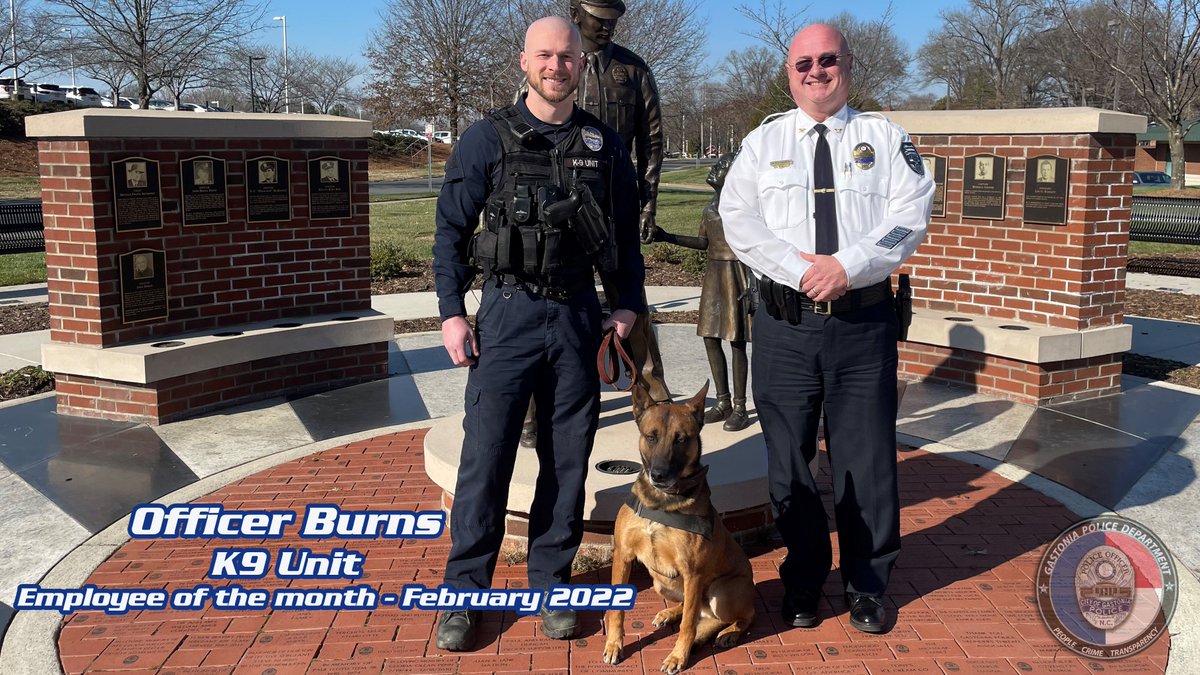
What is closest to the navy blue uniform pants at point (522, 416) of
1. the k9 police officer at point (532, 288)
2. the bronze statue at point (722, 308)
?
the k9 police officer at point (532, 288)

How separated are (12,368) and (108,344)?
1.87 meters

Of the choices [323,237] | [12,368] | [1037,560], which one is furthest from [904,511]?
[12,368]

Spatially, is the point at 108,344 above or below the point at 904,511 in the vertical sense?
above

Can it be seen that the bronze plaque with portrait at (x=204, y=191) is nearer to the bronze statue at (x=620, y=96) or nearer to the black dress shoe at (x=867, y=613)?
the bronze statue at (x=620, y=96)

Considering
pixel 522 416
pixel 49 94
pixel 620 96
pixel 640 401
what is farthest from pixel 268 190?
pixel 49 94

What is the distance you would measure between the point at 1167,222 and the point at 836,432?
15.2 metres

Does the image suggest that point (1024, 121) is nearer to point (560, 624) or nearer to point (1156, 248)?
point (560, 624)

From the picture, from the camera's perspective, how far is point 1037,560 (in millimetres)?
4598

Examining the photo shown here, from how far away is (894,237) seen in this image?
371 cm

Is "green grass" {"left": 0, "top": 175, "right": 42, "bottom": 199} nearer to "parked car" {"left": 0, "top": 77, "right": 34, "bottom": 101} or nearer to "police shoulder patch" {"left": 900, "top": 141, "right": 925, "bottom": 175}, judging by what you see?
"parked car" {"left": 0, "top": 77, "right": 34, "bottom": 101}

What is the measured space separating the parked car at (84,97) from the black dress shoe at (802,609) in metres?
55.3

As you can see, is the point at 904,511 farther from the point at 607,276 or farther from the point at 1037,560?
the point at 607,276

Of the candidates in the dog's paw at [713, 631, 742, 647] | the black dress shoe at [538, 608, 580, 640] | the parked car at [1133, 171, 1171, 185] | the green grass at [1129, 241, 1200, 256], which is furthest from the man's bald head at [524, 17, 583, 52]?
the parked car at [1133, 171, 1171, 185]

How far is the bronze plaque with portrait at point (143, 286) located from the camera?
6934 millimetres
